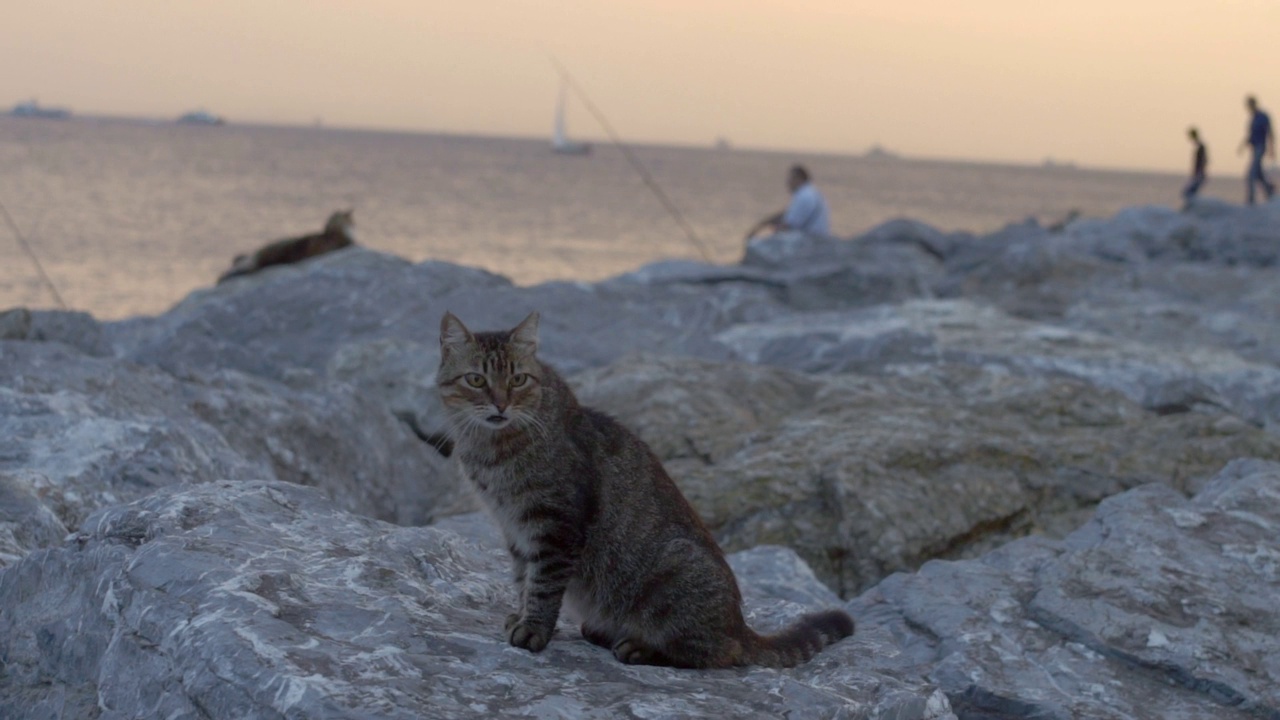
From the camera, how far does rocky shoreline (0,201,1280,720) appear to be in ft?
10.5

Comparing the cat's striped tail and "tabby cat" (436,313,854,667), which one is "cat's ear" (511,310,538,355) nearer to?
"tabby cat" (436,313,854,667)

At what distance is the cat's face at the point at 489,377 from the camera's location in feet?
13.2

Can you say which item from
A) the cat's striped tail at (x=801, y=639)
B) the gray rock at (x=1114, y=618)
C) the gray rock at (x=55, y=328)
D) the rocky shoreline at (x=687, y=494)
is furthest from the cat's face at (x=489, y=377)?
the gray rock at (x=55, y=328)

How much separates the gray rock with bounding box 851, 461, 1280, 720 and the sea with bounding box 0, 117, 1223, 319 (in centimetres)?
722

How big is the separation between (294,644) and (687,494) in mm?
3487

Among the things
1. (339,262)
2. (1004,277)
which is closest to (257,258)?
(339,262)

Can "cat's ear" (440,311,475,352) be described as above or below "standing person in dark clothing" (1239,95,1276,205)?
below

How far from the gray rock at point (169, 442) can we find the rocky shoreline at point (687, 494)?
2 centimetres

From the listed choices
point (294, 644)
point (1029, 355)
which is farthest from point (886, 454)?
point (294, 644)

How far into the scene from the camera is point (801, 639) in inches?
155

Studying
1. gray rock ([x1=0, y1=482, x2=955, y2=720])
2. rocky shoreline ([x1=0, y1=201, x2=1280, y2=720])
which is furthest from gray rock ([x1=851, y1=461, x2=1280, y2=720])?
gray rock ([x1=0, y1=482, x2=955, y2=720])

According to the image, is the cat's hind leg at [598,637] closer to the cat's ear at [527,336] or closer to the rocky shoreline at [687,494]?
the rocky shoreline at [687,494]

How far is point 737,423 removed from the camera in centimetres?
734

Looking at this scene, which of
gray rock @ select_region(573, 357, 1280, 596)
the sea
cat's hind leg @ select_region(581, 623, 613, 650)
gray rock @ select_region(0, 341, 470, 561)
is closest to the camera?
cat's hind leg @ select_region(581, 623, 613, 650)
